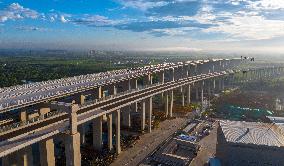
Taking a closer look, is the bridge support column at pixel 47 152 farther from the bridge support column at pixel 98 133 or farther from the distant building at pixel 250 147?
the distant building at pixel 250 147

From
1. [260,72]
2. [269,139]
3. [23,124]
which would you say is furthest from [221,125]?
[260,72]

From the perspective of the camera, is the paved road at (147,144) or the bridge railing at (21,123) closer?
the bridge railing at (21,123)

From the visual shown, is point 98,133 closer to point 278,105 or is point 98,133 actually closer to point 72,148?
point 72,148

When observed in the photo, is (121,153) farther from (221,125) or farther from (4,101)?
(4,101)

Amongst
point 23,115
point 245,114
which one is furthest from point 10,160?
point 245,114

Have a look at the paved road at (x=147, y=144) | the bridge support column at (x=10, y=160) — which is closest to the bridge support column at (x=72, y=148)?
the bridge support column at (x=10, y=160)

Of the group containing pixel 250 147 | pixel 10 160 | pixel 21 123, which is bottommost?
pixel 10 160
